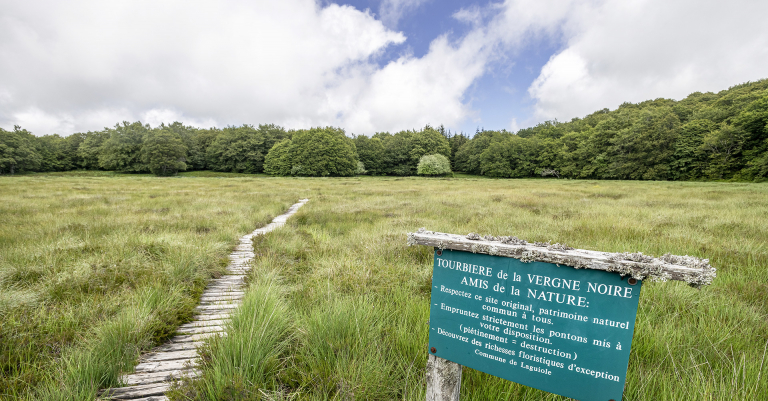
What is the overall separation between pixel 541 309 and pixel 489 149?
8408 centimetres

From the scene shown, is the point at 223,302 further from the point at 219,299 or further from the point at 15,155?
the point at 15,155

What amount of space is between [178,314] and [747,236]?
502 inches

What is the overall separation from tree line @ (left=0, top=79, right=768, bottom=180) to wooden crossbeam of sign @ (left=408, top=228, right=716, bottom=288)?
61.6 m

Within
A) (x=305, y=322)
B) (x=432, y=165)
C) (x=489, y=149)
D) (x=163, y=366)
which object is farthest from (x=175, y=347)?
(x=489, y=149)

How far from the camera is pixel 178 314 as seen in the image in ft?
12.7

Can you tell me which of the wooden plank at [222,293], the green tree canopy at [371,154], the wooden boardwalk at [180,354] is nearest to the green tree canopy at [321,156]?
the green tree canopy at [371,154]

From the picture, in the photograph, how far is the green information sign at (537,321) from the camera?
1.46 metres

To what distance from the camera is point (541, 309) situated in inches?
63.1

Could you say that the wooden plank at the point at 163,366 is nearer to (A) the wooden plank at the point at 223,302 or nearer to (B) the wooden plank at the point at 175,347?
(B) the wooden plank at the point at 175,347

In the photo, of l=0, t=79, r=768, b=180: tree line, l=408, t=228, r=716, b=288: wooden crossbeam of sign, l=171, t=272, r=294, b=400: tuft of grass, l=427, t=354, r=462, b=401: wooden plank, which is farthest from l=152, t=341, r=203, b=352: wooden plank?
l=0, t=79, r=768, b=180: tree line

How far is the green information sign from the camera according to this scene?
146 centimetres

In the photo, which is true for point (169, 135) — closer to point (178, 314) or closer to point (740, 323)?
point (178, 314)

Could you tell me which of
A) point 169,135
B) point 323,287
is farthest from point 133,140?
point 323,287

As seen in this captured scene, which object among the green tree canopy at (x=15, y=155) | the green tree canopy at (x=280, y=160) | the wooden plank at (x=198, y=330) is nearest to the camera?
the wooden plank at (x=198, y=330)
